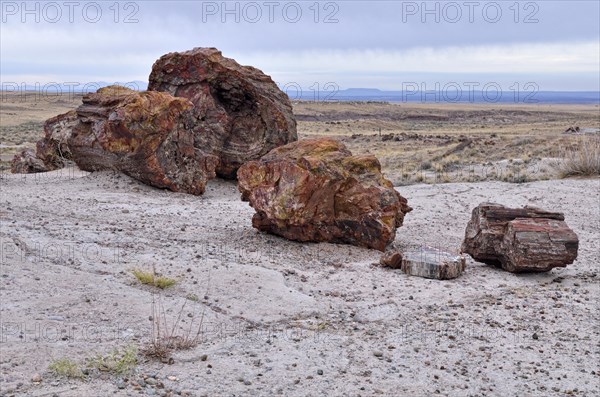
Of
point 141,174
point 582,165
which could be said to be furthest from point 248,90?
point 582,165

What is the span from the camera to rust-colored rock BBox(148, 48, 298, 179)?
613 inches

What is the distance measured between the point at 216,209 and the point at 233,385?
283 inches

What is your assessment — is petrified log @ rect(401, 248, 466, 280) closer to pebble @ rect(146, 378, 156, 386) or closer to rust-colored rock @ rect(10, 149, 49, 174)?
pebble @ rect(146, 378, 156, 386)

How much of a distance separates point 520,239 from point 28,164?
11.7 metres

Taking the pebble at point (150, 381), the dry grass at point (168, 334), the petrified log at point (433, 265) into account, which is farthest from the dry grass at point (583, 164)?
the pebble at point (150, 381)

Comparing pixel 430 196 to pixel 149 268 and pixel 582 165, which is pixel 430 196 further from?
pixel 149 268

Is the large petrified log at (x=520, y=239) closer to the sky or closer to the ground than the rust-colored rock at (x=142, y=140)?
closer to the ground

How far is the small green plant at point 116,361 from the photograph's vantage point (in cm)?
519

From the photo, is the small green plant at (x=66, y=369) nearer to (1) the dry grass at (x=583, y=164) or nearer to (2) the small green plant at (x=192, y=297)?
(2) the small green plant at (x=192, y=297)

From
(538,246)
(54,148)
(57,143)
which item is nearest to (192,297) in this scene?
(538,246)

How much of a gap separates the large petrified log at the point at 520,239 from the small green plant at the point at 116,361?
485 centimetres

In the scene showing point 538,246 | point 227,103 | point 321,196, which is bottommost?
point 538,246

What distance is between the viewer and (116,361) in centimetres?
531

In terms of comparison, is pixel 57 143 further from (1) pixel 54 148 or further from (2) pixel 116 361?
(2) pixel 116 361
